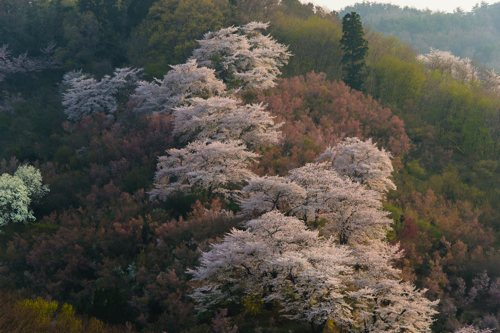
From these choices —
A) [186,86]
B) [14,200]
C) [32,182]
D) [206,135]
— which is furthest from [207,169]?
[32,182]

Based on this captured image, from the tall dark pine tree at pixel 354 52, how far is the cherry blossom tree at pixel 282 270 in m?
33.2

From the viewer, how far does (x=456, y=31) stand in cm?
14338

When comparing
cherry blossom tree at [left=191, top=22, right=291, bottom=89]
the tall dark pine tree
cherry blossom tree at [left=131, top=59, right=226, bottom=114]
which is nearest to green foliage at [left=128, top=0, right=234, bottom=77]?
cherry blossom tree at [left=191, top=22, right=291, bottom=89]

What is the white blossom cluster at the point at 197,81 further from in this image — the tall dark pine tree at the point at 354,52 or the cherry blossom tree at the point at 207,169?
the tall dark pine tree at the point at 354,52

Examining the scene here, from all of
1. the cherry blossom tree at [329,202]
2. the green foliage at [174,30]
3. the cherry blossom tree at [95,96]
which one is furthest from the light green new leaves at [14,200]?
the green foliage at [174,30]

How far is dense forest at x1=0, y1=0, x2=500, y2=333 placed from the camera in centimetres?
1761

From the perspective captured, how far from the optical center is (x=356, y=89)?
1858 inches

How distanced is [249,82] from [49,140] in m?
20.6

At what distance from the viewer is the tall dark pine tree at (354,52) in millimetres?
47250

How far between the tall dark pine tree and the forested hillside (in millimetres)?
80520

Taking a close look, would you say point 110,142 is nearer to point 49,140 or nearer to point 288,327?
point 49,140

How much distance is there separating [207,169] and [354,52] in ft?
98.7

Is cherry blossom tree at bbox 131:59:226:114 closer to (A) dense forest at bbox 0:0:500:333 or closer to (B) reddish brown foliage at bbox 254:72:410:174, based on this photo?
(A) dense forest at bbox 0:0:500:333

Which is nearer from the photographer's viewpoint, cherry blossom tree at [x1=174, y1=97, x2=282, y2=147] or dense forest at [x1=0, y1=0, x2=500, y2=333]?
dense forest at [x1=0, y1=0, x2=500, y2=333]
